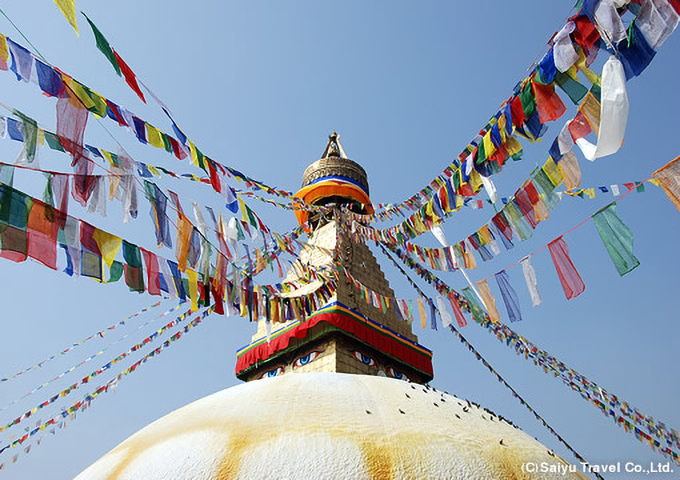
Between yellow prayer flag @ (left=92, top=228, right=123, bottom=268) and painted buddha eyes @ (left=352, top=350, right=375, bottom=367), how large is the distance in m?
5.90

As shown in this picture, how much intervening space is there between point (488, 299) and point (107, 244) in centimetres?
422

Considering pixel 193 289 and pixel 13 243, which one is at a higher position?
pixel 193 289

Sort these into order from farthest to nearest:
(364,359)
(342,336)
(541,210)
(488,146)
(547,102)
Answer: (364,359) → (342,336) → (541,210) → (488,146) → (547,102)

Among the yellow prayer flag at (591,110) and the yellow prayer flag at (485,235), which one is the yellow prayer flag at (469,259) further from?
the yellow prayer flag at (591,110)

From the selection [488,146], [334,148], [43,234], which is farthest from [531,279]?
[334,148]

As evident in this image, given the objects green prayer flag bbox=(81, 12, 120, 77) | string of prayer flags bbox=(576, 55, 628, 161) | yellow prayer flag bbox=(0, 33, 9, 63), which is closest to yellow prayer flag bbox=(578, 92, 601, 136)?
string of prayer flags bbox=(576, 55, 628, 161)

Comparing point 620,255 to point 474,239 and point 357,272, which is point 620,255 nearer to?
point 474,239

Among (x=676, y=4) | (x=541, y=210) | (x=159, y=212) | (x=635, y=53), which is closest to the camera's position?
(x=676, y=4)

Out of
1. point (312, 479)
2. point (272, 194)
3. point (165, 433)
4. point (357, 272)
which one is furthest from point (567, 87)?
point (357, 272)

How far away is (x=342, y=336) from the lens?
857 cm

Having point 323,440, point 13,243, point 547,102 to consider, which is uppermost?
point 547,102

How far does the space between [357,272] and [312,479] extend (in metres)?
7.35

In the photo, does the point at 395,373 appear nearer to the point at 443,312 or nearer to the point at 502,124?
the point at 443,312

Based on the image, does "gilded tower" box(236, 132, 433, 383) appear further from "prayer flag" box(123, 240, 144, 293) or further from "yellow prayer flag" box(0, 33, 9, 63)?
"yellow prayer flag" box(0, 33, 9, 63)
